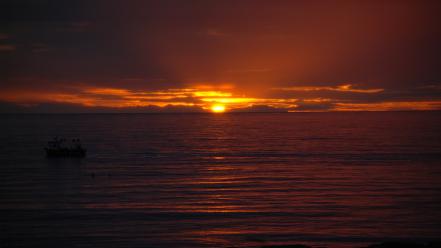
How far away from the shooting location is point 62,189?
55.1 metres

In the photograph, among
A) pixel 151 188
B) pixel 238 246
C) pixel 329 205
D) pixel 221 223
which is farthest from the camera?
pixel 151 188

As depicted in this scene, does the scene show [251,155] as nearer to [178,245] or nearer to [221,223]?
[221,223]

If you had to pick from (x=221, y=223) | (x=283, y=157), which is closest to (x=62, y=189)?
(x=221, y=223)

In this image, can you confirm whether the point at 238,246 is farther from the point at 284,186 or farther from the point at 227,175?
the point at 227,175

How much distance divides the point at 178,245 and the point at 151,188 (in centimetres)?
2261

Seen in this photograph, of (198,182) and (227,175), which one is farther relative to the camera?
(227,175)

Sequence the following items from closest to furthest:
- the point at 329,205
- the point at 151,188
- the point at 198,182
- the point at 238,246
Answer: the point at 238,246, the point at 329,205, the point at 151,188, the point at 198,182

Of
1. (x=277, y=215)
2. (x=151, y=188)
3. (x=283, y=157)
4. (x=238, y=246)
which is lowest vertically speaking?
(x=238, y=246)

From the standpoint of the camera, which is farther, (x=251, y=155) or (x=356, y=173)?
(x=251, y=155)

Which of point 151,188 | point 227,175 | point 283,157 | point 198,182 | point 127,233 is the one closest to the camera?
point 127,233

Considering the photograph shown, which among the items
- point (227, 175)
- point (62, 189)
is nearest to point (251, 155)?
point (227, 175)

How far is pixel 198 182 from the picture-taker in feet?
192

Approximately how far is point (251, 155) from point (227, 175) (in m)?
27.3

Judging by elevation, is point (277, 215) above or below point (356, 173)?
below
